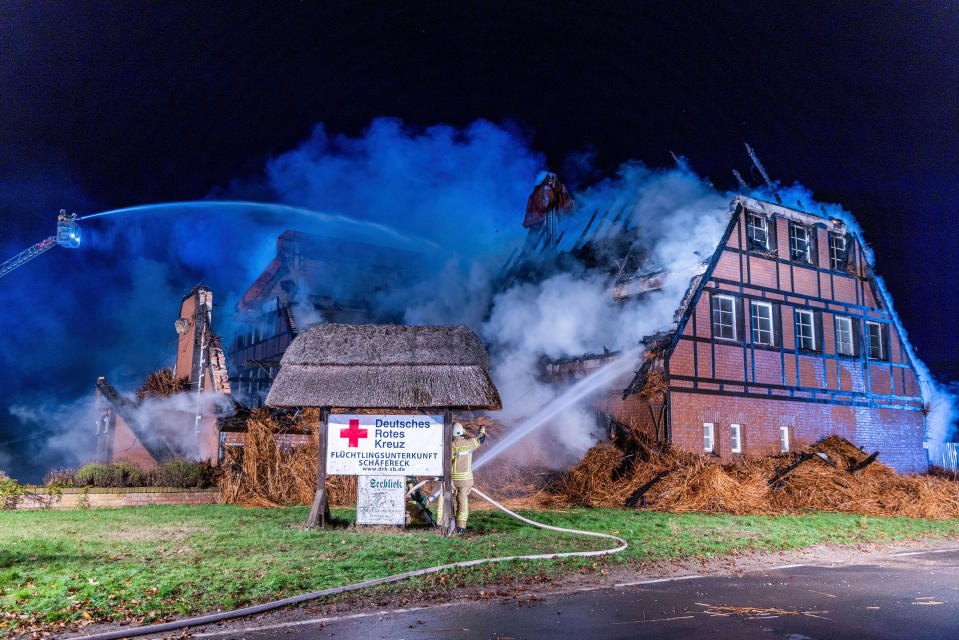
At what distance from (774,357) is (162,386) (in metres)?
21.2

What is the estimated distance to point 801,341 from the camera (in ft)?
78.7

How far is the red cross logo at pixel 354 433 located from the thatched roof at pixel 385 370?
54cm

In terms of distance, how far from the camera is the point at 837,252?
84.5 ft

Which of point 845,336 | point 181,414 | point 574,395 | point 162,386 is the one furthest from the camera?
point 845,336

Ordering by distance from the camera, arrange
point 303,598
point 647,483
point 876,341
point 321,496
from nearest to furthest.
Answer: point 303,598
point 321,496
point 647,483
point 876,341

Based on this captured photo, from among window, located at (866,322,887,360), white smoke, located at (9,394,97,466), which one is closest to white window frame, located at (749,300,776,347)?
window, located at (866,322,887,360)

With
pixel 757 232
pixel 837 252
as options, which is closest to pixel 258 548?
pixel 757 232

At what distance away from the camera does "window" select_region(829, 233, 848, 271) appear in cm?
2552

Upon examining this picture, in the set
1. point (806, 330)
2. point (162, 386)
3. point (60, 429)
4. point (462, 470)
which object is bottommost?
point (462, 470)

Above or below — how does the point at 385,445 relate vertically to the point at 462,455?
above

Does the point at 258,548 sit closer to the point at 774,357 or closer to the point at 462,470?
the point at 462,470

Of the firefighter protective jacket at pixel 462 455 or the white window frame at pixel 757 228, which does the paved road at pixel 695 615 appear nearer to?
the firefighter protective jacket at pixel 462 455

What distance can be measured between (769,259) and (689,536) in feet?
46.8

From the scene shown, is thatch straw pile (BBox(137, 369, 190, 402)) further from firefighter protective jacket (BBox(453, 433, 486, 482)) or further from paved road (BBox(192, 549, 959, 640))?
paved road (BBox(192, 549, 959, 640))
